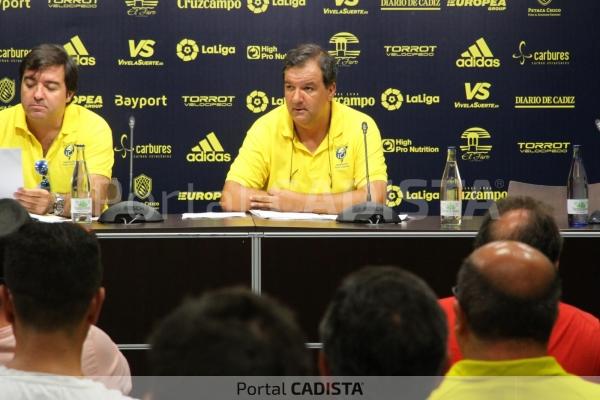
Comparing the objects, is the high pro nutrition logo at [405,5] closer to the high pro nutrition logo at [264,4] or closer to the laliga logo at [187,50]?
the high pro nutrition logo at [264,4]

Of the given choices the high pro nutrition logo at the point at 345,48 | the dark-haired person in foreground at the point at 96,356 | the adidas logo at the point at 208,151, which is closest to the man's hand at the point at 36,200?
the dark-haired person in foreground at the point at 96,356

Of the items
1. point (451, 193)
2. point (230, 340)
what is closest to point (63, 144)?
point (451, 193)

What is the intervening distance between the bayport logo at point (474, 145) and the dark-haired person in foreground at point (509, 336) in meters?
3.99

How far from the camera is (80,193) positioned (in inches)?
134

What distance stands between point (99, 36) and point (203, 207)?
115cm

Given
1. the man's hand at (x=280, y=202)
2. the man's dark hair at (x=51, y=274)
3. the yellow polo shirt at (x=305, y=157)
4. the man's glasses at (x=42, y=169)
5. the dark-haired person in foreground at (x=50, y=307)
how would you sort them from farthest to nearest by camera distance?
1. the yellow polo shirt at (x=305, y=157)
2. the man's hand at (x=280, y=202)
3. the man's glasses at (x=42, y=169)
4. the man's dark hair at (x=51, y=274)
5. the dark-haired person in foreground at (x=50, y=307)

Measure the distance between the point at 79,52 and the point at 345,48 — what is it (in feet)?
5.04

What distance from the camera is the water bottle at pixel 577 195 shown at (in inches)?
128

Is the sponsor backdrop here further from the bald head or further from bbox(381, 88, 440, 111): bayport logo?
the bald head

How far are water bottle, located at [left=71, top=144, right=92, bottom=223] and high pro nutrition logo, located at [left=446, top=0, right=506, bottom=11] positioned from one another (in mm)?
2733

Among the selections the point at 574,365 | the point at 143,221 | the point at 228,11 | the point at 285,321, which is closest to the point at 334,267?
the point at 143,221

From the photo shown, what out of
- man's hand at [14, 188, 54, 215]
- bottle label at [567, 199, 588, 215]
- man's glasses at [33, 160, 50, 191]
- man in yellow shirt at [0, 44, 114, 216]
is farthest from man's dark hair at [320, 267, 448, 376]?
man in yellow shirt at [0, 44, 114, 216]

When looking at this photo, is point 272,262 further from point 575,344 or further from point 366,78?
point 366,78

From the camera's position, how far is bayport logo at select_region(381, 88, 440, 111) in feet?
17.6
